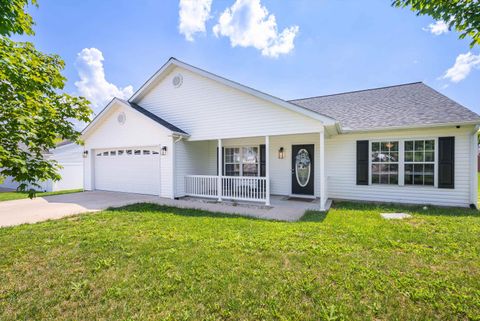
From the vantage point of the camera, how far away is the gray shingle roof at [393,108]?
7445 millimetres

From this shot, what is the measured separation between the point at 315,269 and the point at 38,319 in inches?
136

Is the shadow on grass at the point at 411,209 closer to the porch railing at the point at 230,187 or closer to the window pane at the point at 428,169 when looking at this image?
the window pane at the point at 428,169

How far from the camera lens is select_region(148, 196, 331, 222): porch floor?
643cm

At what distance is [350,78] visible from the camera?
13.6 m

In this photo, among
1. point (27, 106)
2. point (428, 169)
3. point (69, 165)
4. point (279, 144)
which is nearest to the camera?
point (27, 106)

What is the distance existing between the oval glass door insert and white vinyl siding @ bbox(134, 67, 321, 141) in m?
2.45

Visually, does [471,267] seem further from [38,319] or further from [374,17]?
[374,17]

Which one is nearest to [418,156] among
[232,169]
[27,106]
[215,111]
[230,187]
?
[230,187]

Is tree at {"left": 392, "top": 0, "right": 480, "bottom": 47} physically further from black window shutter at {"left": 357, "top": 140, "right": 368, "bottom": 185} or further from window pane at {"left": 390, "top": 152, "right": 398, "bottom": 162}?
window pane at {"left": 390, "top": 152, "right": 398, "bottom": 162}

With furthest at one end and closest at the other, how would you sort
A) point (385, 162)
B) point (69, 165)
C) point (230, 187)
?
point (69, 165) < point (230, 187) < point (385, 162)

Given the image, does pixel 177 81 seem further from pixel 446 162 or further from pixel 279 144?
pixel 446 162

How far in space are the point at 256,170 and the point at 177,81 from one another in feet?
18.3

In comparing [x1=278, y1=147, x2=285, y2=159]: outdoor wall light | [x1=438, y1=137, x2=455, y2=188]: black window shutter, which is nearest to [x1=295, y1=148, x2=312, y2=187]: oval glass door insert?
[x1=278, y1=147, x2=285, y2=159]: outdoor wall light

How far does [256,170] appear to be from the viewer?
33.0 ft
